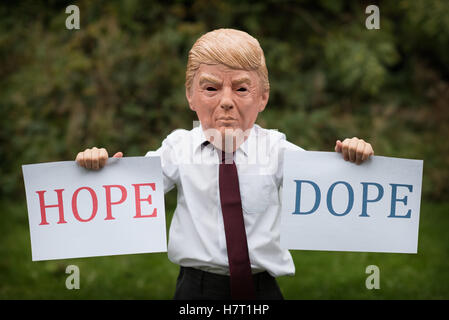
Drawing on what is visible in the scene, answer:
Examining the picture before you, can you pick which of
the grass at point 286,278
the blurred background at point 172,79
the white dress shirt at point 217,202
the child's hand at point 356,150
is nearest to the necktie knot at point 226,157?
the white dress shirt at point 217,202

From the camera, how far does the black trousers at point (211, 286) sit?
2199 mm

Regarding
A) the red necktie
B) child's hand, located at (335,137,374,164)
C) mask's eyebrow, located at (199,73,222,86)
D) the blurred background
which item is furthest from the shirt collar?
the blurred background

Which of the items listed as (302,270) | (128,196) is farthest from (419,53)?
(128,196)

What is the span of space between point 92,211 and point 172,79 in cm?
358

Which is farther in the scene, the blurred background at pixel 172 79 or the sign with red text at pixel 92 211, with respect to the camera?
the blurred background at pixel 172 79

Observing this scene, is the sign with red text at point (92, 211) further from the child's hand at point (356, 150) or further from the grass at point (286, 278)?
the grass at point (286, 278)

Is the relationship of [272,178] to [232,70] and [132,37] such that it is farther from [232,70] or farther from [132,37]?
[132,37]

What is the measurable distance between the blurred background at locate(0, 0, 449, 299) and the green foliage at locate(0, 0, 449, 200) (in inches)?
0.5

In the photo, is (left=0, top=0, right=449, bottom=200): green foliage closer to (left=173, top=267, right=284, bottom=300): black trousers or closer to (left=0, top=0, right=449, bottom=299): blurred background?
(left=0, top=0, right=449, bottom=299): blurred background

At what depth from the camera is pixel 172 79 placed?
5574mm

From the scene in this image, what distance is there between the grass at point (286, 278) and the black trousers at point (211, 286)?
146cm

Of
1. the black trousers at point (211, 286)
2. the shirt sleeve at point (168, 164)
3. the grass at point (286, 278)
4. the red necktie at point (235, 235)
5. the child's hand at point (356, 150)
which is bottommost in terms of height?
the grass at point (286, 278)

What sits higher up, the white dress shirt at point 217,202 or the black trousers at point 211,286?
the white dress shirt at point 217,202

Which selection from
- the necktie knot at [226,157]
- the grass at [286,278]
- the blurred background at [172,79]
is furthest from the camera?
the blurred background at [172,79]
